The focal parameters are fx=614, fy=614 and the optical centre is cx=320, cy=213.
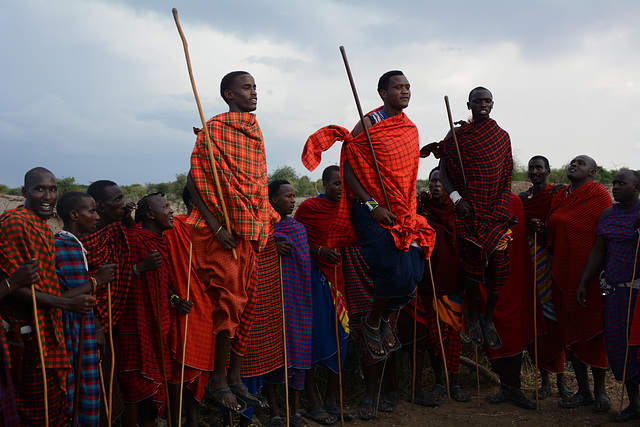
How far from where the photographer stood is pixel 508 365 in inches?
279

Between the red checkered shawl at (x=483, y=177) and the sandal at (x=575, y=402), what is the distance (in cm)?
212

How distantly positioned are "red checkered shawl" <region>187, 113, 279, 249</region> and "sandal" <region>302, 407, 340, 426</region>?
7.19 ft

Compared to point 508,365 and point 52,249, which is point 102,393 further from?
point 508,365

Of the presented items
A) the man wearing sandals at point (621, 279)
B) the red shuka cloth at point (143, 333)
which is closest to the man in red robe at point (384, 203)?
the red shuka cloth at point (143, 333)

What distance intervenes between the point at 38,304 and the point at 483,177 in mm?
4387

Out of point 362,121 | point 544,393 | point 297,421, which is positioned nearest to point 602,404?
point 544,393

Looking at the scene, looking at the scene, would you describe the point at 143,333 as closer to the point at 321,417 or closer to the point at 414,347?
the point at 321,417

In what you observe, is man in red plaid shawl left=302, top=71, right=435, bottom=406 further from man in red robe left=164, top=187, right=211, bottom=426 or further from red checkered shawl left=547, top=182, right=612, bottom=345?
red checkered shawl left=547, top=182, right=612, bottom=345

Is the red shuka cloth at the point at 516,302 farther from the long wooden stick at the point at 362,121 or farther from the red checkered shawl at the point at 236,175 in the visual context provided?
the red checkered shawl at the point at 236,175

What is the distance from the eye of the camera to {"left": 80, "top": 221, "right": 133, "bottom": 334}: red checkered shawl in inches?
196

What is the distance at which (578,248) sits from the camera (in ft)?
22.6

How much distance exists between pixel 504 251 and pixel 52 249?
14.2 ft

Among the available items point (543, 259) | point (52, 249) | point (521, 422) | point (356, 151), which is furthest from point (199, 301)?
point (543, 259)

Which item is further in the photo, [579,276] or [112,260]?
[579,276]
